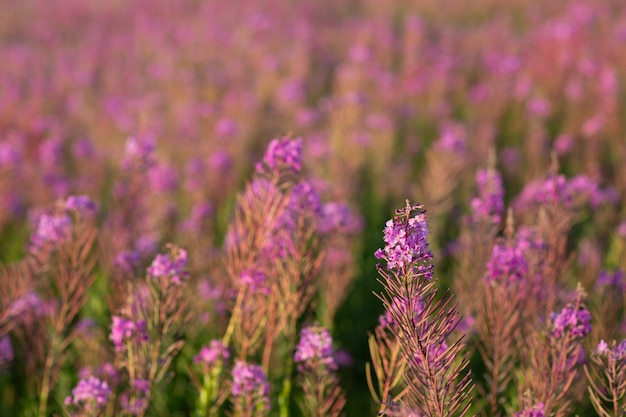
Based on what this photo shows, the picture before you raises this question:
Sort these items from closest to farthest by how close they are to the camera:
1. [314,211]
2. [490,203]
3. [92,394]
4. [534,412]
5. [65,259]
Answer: [534,412] → [92,394] → [314,211] → [65,259] → [490,203]

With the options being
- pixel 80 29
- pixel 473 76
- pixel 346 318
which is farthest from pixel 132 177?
pixel 80 29

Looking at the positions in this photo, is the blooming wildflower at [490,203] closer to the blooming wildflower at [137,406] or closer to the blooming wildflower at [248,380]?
the blooming wildflower at [248,380]

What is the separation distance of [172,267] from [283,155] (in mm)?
746

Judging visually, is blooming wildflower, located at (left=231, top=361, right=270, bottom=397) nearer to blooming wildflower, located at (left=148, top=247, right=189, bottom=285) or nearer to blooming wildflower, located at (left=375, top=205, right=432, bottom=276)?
blooming wildflower, located at (left=148, top=247, right=189, bottom=285)

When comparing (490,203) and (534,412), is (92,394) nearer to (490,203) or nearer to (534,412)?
(534,412)

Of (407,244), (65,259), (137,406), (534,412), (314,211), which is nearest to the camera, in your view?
(407,244)

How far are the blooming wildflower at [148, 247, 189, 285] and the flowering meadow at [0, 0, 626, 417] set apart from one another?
0.01 m

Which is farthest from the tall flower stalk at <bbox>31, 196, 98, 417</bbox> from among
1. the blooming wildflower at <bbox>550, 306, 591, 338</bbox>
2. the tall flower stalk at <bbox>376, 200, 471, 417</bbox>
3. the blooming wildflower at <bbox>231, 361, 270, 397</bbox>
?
the blooming wildflower at <bbox>550, 306, 591, 338</bbox>

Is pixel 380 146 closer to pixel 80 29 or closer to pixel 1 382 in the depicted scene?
pixel 1 382

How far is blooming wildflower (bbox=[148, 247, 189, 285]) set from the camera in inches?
100

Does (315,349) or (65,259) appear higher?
(65,259)

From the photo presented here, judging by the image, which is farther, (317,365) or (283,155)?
(283,155)

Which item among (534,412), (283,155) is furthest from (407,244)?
(283,155)

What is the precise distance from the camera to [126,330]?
2594 millimetres
